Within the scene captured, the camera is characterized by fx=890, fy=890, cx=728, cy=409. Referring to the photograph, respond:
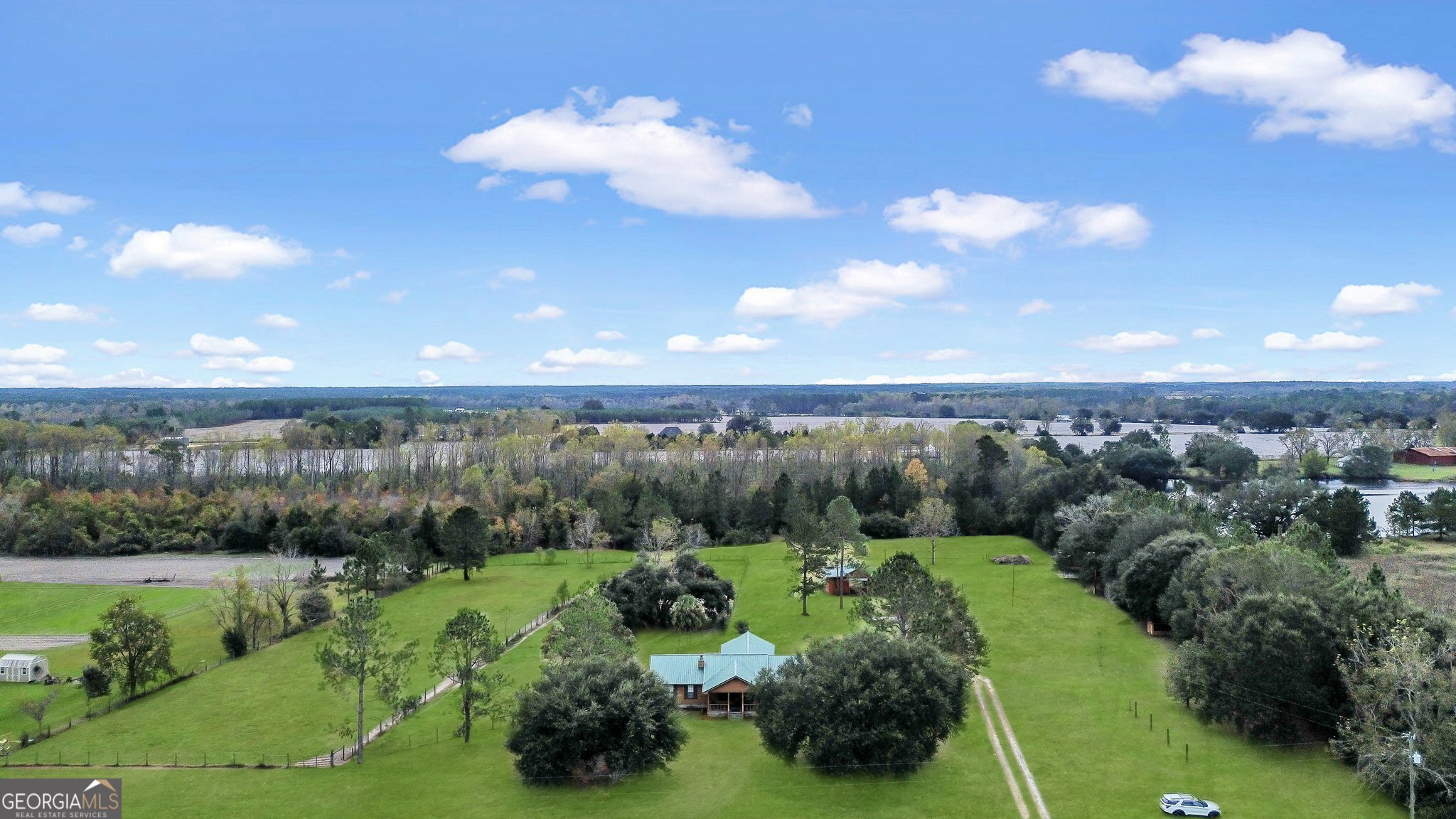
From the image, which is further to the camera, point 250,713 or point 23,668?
point 23,668

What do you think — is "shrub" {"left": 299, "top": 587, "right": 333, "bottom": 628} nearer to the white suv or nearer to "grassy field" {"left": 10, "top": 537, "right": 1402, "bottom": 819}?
"grassy field" {"left": 10, "top": 537, "right": 1402, "bottom": 819}

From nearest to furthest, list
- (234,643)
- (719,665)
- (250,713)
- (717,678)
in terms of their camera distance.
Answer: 1. (717,678)
2. (250,713)
3. (719,665)
4. (234,643)

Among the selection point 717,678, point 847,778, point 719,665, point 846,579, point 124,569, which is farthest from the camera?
point 124,569

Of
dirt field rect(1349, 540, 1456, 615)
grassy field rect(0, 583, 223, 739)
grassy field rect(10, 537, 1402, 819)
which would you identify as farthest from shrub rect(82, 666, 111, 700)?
dirt field rect(1349, 540, 1456, 615)

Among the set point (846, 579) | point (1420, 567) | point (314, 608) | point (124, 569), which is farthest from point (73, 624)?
point (1420, 567)

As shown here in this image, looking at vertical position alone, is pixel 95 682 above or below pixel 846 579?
below

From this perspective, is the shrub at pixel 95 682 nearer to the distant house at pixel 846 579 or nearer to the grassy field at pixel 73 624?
the grassy field at pixel 73 624

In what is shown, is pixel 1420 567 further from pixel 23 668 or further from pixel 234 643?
pixel 23 668
